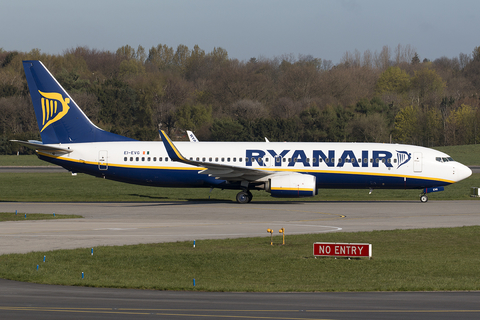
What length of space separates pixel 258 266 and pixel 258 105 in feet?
333

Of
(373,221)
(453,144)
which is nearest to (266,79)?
(453,144)

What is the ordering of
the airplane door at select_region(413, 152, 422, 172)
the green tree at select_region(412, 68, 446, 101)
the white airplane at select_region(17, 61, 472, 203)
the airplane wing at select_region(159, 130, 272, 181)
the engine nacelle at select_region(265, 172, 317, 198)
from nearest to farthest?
the airplane wing at select_region(159, 130, 272, 181)
the engine nacelle at select_region(265, 172, 317, 198)
the white airplane at select_region(17, 61, 472, 203)
the airplane door at select_region(413, 152, 422, 172)
the green tree at select_region(412, 68, 446, 101)

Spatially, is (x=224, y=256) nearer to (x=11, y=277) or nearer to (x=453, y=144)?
(x=11, y=277)

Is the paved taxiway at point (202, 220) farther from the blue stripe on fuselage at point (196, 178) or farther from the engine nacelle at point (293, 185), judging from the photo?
the blue stripe on fuselage at point (196, 178)

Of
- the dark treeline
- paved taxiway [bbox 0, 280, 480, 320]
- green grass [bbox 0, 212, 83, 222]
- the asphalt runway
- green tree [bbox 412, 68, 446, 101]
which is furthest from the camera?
green tree [bbox 412, 68, 446, 101]

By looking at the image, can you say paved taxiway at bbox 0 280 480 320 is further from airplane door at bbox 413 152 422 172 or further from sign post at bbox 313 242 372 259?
airplane door at bbox 413 152 422 172

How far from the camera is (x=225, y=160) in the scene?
39094 millimetres

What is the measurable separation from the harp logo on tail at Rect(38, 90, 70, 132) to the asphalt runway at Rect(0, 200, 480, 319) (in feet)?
19.8

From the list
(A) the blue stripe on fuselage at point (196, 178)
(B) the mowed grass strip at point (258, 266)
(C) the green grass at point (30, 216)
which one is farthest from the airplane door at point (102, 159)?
(B) the mowed grass strip at point (258, 266)

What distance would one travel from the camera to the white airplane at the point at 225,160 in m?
38.5

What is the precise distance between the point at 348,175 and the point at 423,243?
15.7 m

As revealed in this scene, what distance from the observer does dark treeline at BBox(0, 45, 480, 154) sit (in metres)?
108

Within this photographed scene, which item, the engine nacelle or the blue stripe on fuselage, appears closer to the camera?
the engine nacelle

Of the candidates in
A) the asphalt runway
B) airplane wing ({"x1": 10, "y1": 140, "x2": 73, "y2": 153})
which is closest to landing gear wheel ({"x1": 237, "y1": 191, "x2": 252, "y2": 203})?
the asphalt runway
